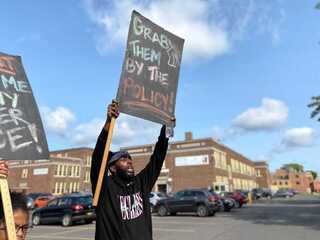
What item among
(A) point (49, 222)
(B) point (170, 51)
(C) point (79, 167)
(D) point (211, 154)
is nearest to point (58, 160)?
(C) point (79, 167)

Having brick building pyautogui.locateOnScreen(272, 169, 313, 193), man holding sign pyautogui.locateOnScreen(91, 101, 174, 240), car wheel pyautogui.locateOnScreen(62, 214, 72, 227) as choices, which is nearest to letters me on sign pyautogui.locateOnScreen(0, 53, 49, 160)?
man holding sign pyautogui.locateOnScreen(91, 101, 174, 240)

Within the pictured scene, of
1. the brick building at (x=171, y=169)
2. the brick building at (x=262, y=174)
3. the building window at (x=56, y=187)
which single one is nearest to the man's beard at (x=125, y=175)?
the brick building at (x=171, y=169)

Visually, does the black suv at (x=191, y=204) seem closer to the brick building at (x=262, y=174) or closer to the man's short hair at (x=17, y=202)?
the man's short hair at (x=17, y=202)

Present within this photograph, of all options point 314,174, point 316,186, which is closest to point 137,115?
point 316,186

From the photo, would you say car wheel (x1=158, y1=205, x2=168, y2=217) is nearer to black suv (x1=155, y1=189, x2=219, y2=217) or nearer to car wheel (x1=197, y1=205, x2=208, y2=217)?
black suv (x1=155, y1=189, x2=219, y2=217)

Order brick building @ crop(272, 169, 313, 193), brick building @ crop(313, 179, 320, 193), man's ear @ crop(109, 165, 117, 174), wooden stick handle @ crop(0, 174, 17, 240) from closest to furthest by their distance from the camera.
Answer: wooden stick handle @ crop(0, 174, 17, 240)
man's ear @ crop(109, 165, 117, 174)
brick building @ crop(272, 169, 313, 193)
brick building @ crop(313, 179, 320, 193)

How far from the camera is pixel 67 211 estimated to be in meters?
18.2

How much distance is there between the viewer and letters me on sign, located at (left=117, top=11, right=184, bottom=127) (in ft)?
13.5

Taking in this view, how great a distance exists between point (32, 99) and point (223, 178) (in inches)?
2385

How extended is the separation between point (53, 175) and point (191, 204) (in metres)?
47.8

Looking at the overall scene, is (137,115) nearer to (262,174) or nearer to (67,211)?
(67,211)

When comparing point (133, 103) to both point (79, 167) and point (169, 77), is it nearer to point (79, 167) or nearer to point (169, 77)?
point (169, 77)

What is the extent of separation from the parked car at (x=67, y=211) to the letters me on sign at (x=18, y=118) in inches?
613

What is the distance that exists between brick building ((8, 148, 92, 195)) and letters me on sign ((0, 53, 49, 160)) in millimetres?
61763
